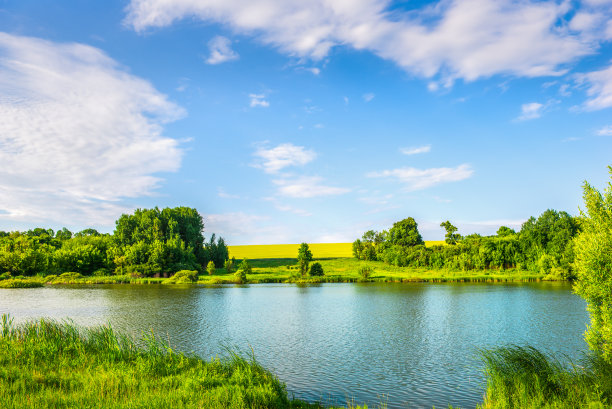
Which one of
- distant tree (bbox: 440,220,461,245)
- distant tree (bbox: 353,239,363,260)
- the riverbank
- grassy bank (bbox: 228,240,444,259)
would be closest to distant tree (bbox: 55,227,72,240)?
grassy bank (bbox: 228,240,444,259)

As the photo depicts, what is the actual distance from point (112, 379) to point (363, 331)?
19.7 m

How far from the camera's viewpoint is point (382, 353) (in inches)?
891

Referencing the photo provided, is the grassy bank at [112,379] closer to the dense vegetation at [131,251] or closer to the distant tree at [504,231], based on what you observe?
the dense vegetation at [131,251]

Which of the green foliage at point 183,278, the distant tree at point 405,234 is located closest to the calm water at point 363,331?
the green foliage at point 183,278

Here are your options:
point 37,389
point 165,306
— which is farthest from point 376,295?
point 37,389

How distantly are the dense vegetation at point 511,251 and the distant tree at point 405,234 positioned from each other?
7.91 feet

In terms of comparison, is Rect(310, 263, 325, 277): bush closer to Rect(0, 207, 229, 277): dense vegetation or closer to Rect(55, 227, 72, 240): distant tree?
Rect(0, 207, 229, 277): dense vegetation

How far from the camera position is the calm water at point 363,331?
1723cm

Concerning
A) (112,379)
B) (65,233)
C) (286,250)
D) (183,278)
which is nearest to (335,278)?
(183,278)

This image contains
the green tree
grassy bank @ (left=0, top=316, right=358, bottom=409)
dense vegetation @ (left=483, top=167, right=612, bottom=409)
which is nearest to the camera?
grassy bank @ (left=0, top=316, right=358, bottom=409)

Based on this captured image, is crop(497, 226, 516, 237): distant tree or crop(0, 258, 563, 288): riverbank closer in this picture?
crop(0, 258, 563, 288): riverbank

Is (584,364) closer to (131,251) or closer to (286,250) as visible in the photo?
(131,251)

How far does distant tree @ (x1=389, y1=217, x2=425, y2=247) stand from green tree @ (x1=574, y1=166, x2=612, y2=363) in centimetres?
9642

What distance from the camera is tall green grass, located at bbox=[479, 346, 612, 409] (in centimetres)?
1143
